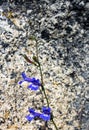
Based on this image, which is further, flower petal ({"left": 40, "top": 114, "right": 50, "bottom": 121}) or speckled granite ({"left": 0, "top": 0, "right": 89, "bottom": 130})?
speckled granite ({"left": 0, "top": 0, "right": 89, "bottom": 130})

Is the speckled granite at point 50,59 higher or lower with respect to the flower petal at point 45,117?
higher

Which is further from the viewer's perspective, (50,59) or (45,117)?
(50,59)

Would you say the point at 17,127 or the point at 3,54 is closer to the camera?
the point at 17,127

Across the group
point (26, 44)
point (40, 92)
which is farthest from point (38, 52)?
point (40, 92)

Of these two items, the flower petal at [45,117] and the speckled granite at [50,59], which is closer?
the flower petal at [45,117]

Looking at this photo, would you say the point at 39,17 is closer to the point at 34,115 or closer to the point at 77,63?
the point at 77,63

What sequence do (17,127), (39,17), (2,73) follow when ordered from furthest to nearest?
(39,17), (2,73), (17,127)

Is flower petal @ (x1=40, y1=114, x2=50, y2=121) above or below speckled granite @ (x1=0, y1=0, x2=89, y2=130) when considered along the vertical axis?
below

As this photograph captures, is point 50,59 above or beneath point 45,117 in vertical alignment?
above
